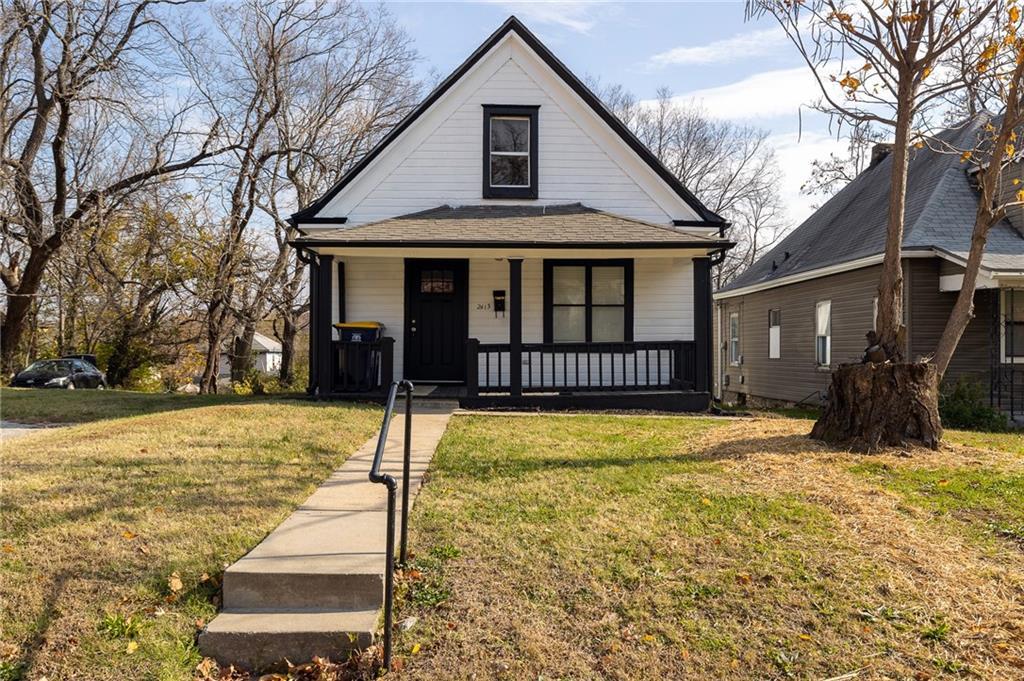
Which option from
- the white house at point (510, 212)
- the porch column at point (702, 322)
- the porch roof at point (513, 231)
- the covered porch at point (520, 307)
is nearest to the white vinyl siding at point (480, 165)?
the white house at point (510, 212)

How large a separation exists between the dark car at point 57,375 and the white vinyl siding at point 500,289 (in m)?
13.1

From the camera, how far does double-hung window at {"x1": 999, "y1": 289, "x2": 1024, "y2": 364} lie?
1309 centimetres

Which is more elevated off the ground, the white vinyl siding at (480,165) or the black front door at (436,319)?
the white vinyl siding at (480,165)

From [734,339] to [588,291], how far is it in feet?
38.1

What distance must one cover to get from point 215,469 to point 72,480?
1075 mm

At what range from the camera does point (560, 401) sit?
1137 cm

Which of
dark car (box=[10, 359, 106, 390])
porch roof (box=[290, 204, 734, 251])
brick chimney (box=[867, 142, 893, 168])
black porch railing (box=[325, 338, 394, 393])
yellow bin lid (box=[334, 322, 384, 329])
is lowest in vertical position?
dark car (box=[10, 359, 106, 390])

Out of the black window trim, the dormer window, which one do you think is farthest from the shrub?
the dormer window

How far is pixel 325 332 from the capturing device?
1152 centimetres

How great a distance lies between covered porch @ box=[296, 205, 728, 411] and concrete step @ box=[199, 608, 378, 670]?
24.3 ft

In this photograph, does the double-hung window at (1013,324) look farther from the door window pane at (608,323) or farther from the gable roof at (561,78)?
the door window pane at (608,323)

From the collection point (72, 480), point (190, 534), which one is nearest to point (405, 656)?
point (190, 534)

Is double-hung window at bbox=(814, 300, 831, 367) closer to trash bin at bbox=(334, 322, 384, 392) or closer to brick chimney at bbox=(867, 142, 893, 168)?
brick chimney at bbox=(867, 142, 893, 168)

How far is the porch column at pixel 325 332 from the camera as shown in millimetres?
11484
